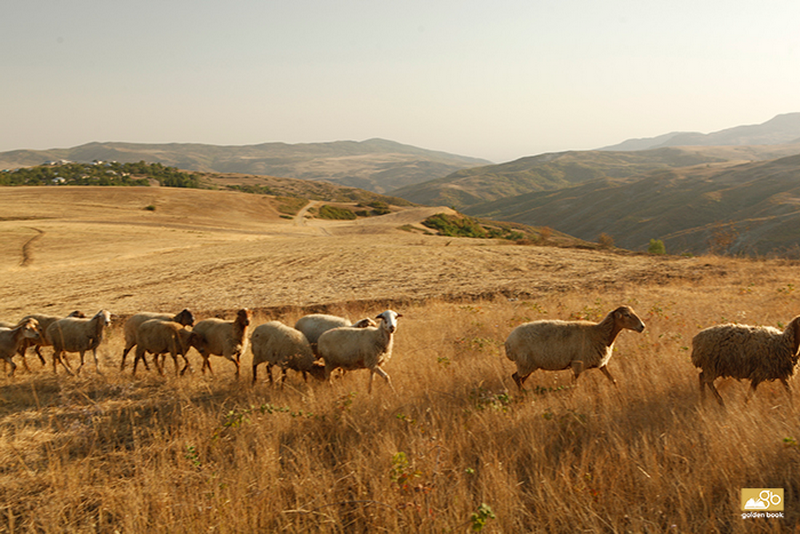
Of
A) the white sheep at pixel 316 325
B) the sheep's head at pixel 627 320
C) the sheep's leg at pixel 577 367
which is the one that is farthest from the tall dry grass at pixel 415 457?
the white sheep at pixel 316 325

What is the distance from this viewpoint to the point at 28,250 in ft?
143

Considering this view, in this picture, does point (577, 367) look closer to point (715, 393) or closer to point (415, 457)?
point (715, 393)

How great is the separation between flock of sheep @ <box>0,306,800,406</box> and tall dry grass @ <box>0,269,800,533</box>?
489 millimetres

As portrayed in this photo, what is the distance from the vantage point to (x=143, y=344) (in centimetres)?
1152

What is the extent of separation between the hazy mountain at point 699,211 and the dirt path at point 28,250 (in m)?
98.7

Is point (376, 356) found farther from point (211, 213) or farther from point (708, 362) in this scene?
point (211, 213)

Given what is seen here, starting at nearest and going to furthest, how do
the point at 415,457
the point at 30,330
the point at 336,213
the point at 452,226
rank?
1. the point at 415,457
2. the point at 30,330
3. the point at 452,226
4. the point at 336,213

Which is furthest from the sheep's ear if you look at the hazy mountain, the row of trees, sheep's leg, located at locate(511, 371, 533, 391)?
the row of trees

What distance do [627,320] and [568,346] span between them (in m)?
1.21

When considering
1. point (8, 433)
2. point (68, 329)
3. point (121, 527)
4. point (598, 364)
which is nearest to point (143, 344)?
point (68, 329)

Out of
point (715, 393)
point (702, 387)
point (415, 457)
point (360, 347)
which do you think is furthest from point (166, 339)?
point (715, 393)

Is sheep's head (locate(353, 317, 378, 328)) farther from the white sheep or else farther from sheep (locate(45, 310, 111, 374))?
sheep (locate(45, 310, 111, 374))

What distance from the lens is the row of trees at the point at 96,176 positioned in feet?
373

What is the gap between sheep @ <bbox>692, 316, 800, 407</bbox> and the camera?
683cm
